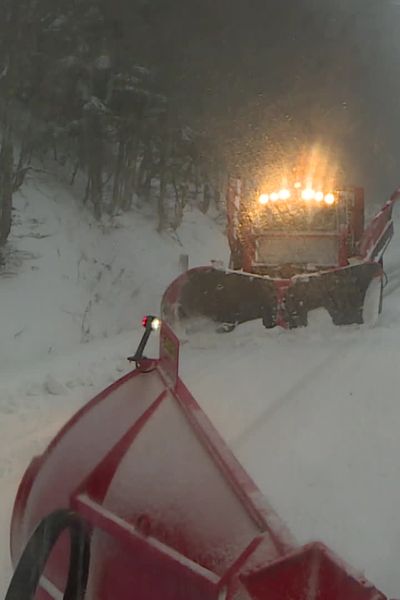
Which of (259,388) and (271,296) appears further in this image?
(271,296)

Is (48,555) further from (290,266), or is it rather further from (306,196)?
(306,196)

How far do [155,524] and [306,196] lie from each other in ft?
31.1

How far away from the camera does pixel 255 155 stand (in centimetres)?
2091

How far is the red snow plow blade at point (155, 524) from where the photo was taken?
1.69 m

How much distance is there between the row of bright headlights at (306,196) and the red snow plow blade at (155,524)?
8.63m

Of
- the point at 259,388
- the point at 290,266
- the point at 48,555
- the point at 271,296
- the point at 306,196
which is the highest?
the point at 306,196

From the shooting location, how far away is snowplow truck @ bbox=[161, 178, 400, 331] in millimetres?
9234

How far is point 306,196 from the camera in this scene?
11.1 metres

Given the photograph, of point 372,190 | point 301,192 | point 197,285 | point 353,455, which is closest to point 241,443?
point 353,455

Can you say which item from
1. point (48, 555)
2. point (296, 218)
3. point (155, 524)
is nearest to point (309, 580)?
point (155, 524)

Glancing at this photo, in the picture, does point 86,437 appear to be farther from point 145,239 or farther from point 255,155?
point 255,155

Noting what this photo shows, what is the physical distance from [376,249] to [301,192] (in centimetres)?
147

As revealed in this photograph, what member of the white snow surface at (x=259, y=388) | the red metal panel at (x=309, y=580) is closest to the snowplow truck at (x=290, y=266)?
the white snow surface at (x=259, y=388)

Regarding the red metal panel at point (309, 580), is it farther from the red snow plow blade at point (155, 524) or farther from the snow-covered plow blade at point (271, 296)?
the snow-covered plow blade at point (271, 296)
